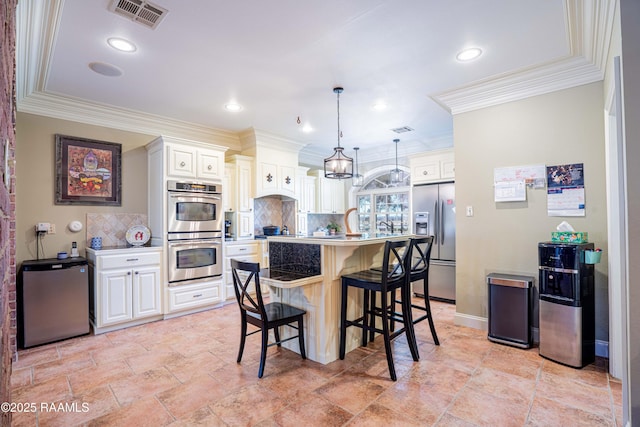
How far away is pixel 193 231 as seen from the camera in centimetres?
430

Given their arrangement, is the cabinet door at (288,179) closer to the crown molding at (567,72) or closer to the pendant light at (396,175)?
the pendant light at (396,175)

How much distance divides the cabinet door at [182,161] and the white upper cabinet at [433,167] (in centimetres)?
335

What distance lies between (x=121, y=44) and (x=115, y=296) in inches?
103

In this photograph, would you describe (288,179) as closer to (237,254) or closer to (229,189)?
(229,189)

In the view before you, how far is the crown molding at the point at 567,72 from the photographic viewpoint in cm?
221

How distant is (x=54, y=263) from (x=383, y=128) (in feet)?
14.9

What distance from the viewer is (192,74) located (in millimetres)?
3209

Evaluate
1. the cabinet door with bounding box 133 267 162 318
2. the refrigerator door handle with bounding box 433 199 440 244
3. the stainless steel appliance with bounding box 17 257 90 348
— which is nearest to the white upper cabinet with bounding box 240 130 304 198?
the cabinet door with bounding box 133 267 162 318

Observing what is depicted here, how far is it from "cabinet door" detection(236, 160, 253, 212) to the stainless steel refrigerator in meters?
2.70

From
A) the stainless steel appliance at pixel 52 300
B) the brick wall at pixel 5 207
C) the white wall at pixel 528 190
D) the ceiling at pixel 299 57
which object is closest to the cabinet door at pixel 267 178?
the ceiling at pixel 299 57

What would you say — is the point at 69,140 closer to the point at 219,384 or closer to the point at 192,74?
the point at 192,74

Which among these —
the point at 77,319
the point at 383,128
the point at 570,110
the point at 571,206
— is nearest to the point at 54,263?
the point at 77,319

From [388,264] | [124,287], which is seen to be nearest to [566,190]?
[388,264]

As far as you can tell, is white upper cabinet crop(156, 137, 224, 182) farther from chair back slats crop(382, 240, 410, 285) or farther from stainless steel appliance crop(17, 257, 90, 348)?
chair back slats crop(382, 240, 410, 285)
